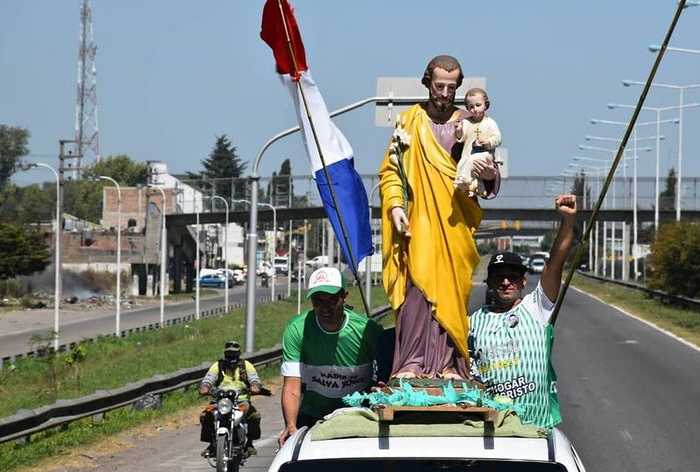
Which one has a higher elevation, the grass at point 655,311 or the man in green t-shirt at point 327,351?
the man in green t-shirt at point 327,351

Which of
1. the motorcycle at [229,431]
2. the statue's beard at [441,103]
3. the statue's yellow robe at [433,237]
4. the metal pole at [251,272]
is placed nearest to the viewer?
the statue's yellow robe at [433,237]

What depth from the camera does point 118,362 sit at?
36.6m

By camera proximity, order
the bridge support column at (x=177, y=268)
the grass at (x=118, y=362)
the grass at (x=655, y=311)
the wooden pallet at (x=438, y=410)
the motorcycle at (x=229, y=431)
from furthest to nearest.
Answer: the bridge support column at (x=177, y=268) < the grass at (x=655, y=311) < the grass at (x=118, y=362) < the motorcycle at (x=229, y=431) < the wooden pallet at (x=438, y=410)

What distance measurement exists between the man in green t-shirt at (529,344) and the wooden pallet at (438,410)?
1350 millimetres

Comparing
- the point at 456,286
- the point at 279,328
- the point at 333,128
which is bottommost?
the point at 279,328

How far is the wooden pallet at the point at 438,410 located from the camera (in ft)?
18.9

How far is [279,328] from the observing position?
48156mm

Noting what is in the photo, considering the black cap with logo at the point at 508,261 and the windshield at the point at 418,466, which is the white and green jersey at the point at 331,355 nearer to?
the black cap with logo at the point at 508,261

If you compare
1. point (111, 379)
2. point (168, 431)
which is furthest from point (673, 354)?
point (168, 431)

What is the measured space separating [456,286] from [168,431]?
1345 cm

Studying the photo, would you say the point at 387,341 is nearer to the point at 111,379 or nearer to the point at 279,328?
the point at 111,379

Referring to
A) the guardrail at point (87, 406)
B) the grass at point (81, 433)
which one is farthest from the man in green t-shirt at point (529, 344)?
the guardrail at point (87, 406)

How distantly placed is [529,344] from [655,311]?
177 ft

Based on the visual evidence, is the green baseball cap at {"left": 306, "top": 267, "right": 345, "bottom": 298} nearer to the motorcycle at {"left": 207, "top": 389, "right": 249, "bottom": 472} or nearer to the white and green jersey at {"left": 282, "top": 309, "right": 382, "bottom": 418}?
the white and green jersey at {"left": 282, "top": 309, "right": 382, "bottom": 418}
